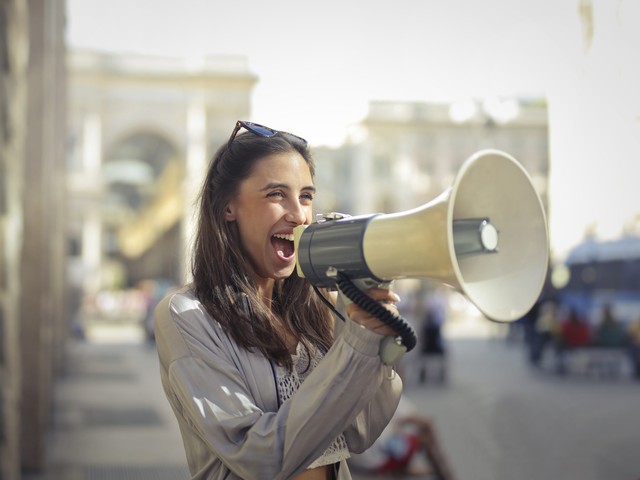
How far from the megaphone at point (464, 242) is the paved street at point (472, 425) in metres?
5.72

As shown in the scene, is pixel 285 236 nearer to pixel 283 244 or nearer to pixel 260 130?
pixel 283 244

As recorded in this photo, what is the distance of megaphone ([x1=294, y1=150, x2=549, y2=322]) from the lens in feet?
4.56

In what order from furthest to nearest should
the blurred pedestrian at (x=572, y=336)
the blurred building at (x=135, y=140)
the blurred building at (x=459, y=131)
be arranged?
the blurred building at (x=135, y=140), the blurred pedestrian at (x=572, y=336), the blurred building at (x=459, y=131)

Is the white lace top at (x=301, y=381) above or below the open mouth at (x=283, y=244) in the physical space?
below

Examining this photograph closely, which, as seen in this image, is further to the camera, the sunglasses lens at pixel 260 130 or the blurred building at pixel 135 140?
the blurred building at pixel 135 140

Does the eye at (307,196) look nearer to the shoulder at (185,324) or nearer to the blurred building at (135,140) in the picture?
the shoulder at (185,324)

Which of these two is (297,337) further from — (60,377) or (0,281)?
(60,377)

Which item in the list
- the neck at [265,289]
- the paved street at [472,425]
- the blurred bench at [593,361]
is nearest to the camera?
the neck at [265,289]

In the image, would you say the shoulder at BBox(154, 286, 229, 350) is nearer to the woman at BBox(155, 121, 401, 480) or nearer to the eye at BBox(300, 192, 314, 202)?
the woman at BBox(155, 121, 401, 480)

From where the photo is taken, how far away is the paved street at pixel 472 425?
7867mm

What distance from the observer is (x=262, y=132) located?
183cm

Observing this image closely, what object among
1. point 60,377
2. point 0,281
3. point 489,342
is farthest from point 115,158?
point 0,281

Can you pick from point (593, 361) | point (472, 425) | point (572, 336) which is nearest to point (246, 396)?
point (472, 425)

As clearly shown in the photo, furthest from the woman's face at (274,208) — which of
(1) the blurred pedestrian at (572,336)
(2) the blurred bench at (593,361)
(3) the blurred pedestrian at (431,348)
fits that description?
(1) the blurred pedestrian at (572,336)
